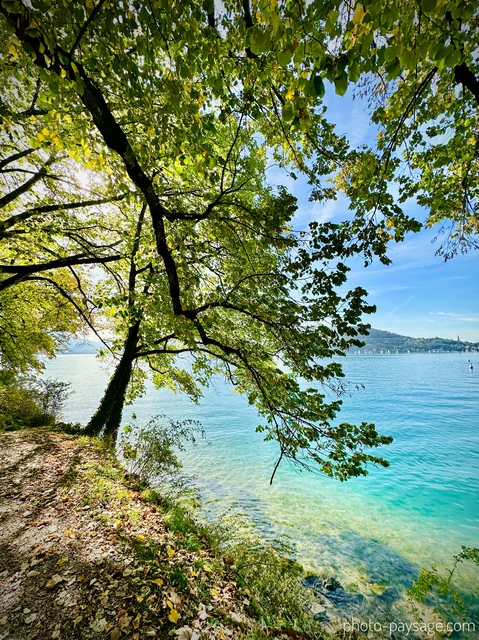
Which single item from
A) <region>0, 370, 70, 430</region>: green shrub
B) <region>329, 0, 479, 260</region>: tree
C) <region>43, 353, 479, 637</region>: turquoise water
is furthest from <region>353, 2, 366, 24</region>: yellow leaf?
<region>0, 370, 70, 430</region>: green shrub

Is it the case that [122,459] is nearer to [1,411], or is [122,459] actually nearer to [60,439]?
[60,439]

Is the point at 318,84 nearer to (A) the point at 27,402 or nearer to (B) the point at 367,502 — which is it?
(B) the point at 367,502

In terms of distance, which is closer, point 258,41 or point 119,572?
point 258,41

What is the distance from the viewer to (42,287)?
1132 centimetres

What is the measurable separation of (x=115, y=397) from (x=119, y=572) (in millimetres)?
7960

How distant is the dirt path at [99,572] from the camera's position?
303cm

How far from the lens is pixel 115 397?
10852 millimetres

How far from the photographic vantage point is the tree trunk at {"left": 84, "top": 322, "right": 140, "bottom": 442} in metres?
10.7

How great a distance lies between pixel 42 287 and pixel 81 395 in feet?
87.5

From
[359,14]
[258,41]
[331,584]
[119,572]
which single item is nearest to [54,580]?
[119,572]

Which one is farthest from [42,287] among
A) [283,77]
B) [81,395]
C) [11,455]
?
[81,395]

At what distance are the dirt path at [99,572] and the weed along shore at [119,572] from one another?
0.5 inches

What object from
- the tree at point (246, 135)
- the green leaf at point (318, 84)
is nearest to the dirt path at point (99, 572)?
the tree at point (246, 135)

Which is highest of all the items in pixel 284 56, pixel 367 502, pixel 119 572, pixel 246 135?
pixel 246 135
